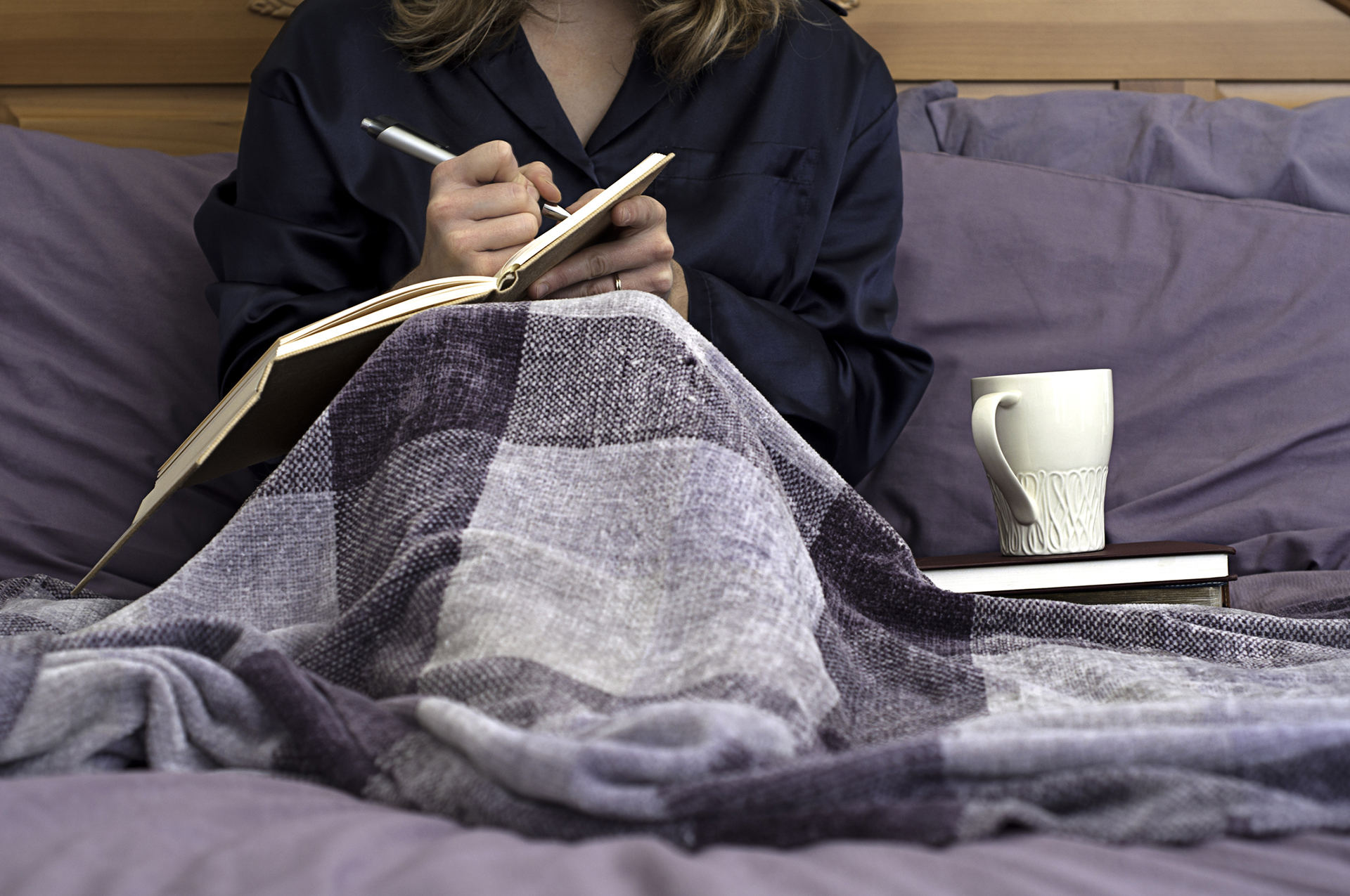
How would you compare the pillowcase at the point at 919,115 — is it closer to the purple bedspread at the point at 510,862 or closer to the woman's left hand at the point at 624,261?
the woman's left hand at the point at 624,261

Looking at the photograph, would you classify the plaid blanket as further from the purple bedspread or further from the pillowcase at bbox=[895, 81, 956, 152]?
the pillowcase at bbox=[895, 81, 956, 152]

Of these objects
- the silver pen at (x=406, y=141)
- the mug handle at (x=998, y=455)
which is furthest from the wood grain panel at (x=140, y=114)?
the mug handle at (x=998, y=455)

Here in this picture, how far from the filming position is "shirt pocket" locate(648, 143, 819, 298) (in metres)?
1.02

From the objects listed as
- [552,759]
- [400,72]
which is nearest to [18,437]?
[400,72]

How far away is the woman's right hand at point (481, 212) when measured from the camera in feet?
2.43

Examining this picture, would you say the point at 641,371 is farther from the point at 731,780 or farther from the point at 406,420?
the point at 731,780

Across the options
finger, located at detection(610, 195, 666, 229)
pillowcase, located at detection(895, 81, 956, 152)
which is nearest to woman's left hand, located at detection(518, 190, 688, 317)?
finger, located at detection(610, 195, 666, 229)

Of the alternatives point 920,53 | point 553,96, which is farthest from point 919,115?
point 553,96

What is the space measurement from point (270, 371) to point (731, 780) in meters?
0.36

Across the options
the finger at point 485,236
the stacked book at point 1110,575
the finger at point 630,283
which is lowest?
the stacked book at point 1110,575

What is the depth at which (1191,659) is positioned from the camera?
52 centimetres

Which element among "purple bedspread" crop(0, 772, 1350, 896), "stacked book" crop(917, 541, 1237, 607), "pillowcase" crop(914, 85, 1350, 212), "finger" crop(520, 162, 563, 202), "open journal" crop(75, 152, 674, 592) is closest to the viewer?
"purple bedspread" crop(0, 772, 1350, 896)

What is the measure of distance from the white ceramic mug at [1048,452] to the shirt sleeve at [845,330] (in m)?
0.21

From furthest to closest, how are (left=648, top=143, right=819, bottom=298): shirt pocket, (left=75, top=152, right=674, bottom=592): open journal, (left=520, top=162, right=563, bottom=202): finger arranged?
(left=648, top=143, right=819, bottom=298): shirt pocket → (left=520, top=162, right=563, bottom=202): finger → (left=75, top=152, right=674, bottom=592): open journal
